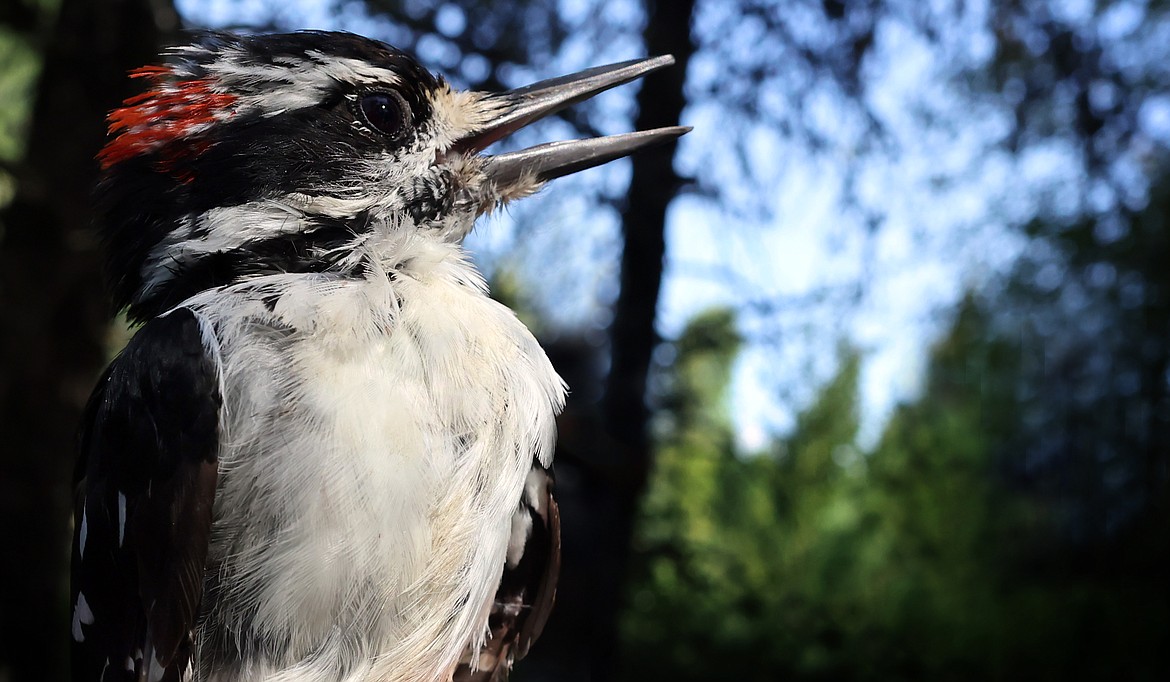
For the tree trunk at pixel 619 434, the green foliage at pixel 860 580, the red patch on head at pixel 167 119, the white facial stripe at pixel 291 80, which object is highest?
the white facial stripe at pixel 291 80

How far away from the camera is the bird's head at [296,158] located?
1.67 m

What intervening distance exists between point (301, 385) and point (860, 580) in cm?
800

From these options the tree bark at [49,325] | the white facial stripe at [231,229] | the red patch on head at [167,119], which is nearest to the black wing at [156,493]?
the white facial stripe at [231,229]

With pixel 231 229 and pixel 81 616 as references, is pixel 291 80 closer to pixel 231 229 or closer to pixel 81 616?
pixel 231 229

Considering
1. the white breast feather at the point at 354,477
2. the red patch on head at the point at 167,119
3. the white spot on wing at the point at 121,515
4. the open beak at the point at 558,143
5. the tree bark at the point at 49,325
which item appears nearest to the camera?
the white breast feather at the point at 354,477

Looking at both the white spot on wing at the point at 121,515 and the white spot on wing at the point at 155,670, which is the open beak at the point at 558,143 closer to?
the white spot on wing at the point at 121,515

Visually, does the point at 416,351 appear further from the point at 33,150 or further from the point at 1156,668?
the point at 1156,668

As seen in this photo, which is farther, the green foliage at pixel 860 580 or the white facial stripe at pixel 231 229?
the green foliage at pixel 860 580

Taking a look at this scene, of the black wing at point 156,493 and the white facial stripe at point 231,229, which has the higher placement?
the white facial stripe at point 231,229

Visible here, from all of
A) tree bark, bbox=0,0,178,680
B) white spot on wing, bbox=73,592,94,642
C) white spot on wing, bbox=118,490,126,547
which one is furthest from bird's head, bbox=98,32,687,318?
tree bark, bbox=0,0,178,680

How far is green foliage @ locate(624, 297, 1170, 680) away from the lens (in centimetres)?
757

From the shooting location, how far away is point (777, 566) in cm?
809

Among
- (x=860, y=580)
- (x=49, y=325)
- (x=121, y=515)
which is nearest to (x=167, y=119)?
(x=121, y=515)

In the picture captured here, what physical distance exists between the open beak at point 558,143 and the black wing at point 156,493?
2.48ft
